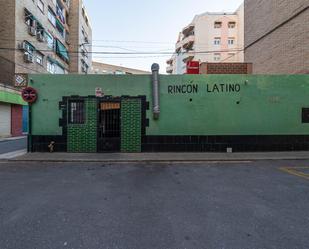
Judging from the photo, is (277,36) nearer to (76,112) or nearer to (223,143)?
(223,143)

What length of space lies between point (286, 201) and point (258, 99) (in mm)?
6935

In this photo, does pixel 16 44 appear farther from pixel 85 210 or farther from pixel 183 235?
pixel 183 235

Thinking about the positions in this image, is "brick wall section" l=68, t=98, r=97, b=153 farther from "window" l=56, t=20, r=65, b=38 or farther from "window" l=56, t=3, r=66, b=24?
"window" l=56, t=3, r=66, b=24

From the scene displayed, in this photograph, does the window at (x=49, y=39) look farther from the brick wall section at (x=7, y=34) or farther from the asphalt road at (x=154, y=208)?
the asphalt road at (x=154, y=208)

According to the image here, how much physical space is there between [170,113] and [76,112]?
4.85 metres

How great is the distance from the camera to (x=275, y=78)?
10266 millimetres

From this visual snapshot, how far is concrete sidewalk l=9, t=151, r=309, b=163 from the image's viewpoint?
8.52 meters

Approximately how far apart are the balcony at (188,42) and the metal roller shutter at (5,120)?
1475 inches

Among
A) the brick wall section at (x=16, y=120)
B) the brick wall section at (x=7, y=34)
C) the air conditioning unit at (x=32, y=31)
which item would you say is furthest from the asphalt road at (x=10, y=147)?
the air conditioning unit at (x=32, y=31)

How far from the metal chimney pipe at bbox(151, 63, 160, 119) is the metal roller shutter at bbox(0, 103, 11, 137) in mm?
16005

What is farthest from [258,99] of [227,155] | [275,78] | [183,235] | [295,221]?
[183,235]

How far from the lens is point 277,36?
1525cm

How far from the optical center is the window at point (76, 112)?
10.0 meters

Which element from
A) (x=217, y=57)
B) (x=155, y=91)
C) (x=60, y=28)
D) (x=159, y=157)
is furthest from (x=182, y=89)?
(x=217, y=57)
